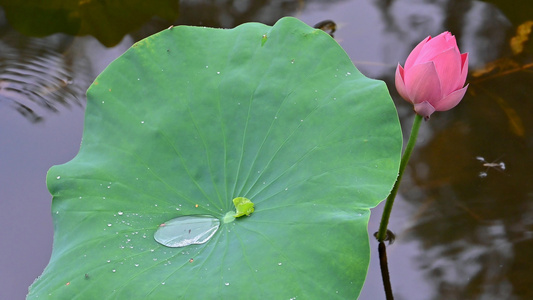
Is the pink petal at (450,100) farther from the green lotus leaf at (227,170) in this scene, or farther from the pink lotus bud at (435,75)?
the green lotus leaf at (227,170)

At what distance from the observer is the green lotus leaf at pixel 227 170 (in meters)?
1.07

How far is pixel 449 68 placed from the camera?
3.85ft

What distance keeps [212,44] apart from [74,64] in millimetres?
916

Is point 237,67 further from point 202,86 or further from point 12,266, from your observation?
point 12,266

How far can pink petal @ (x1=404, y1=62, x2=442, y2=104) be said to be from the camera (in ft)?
3.84

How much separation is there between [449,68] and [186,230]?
0.66m

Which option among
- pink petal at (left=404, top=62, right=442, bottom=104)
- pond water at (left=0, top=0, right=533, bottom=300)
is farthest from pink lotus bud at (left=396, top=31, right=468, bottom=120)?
pond water at (left=0, top=0, right=533, bottom=300)

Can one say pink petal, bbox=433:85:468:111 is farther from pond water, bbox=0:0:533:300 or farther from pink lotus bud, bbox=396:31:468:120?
pond water, bbox=0:0:533:300

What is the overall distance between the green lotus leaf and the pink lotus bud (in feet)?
0.23

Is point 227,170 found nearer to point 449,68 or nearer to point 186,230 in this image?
point 186,230

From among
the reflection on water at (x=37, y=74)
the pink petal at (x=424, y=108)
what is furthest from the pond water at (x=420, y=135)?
the pink petal at (x=424, y=108)

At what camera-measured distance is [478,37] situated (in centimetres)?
211

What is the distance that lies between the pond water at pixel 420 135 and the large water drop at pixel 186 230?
1.80ft

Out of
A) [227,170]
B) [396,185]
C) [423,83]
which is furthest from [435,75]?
[227,170]
